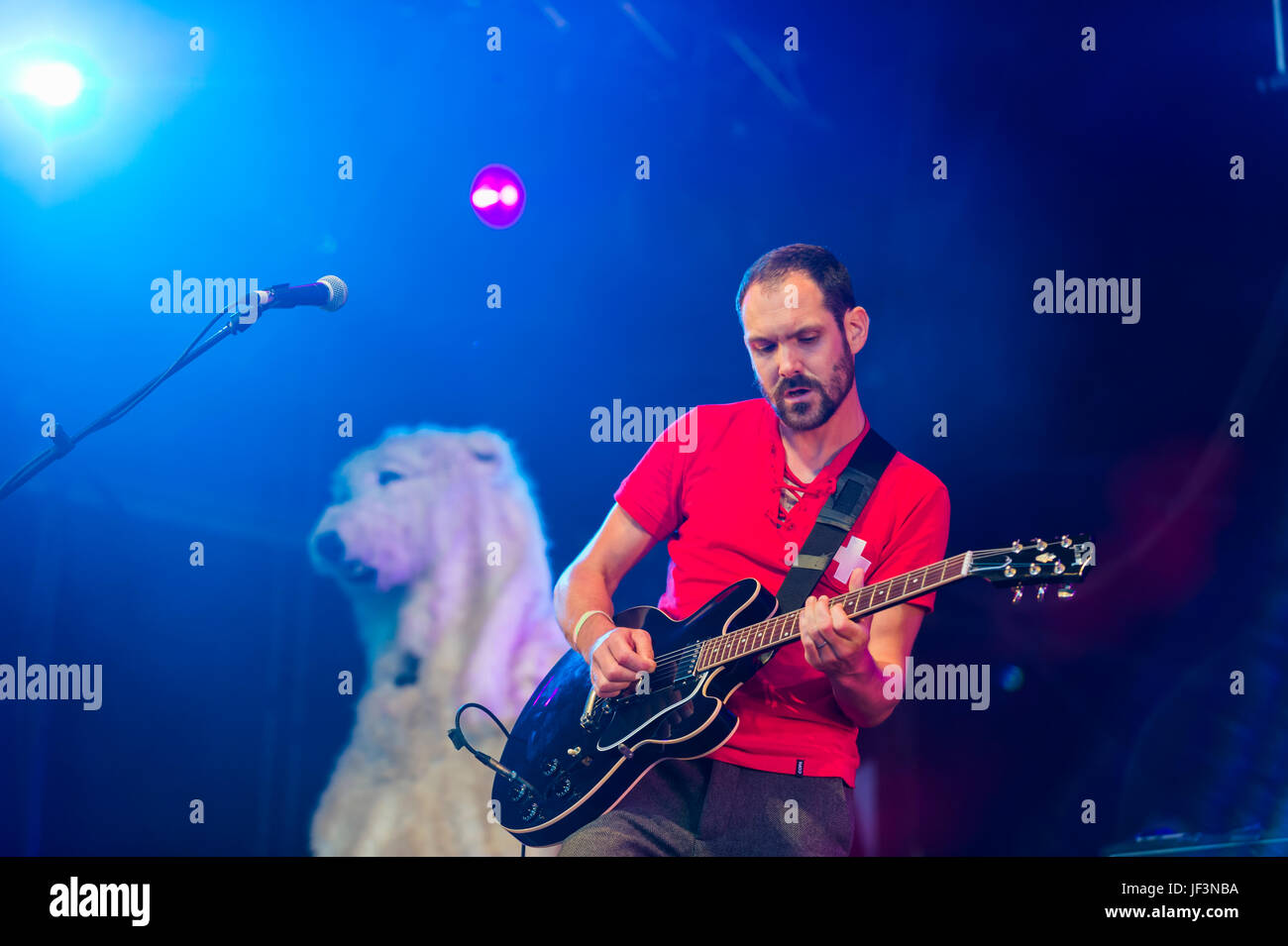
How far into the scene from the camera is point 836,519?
8.11 ft

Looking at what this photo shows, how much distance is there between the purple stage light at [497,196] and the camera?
3.21 m

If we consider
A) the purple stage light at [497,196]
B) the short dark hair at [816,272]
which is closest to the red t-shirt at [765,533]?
the short dark hair at [816,272]

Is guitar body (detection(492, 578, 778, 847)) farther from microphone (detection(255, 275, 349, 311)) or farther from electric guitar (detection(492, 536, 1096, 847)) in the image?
microphone (detection(255, 275, 349, 311))

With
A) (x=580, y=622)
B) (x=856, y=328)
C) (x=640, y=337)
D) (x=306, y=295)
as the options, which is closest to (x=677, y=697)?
(x=580, y=622)

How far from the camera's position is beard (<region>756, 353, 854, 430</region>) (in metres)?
2.58

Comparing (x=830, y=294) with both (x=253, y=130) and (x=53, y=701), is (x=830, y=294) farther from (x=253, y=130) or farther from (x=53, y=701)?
(x=53, y=701)

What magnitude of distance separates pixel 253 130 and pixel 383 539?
1.44 metres

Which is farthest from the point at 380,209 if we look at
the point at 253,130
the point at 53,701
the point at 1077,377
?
the point at 1077,377

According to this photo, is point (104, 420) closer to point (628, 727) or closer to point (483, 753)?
point (483, 753)

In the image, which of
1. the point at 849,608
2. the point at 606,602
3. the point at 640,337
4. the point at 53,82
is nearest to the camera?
the point at 849,608

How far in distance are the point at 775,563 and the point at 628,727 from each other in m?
0.55

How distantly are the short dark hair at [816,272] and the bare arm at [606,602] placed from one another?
0.75 metres

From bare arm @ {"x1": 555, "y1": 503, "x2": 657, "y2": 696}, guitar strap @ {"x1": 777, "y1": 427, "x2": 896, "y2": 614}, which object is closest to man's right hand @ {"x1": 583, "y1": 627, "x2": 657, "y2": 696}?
bare arm @ {"x1": 555, "y1": 503, "x2": 657, "y2": 696}

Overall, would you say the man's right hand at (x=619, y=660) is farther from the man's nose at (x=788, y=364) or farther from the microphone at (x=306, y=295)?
the microphone at (x=306, y=295)
